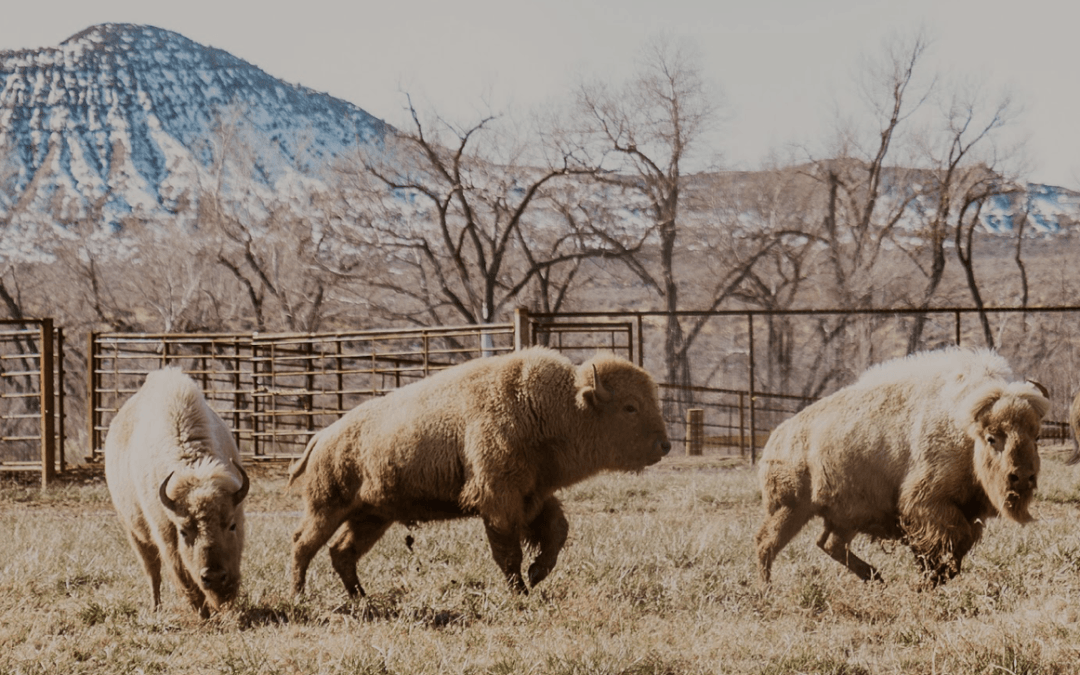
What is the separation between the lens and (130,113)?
157 metres

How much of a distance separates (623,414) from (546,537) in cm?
95

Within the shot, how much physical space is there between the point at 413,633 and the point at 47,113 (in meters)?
167

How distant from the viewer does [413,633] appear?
5.60 m

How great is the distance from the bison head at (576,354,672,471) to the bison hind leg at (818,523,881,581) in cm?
124

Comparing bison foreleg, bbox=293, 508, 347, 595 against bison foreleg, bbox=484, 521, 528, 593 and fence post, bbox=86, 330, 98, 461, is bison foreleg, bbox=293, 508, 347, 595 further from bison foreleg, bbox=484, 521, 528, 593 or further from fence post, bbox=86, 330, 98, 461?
fence post, bbox=86, 330, 98, 461

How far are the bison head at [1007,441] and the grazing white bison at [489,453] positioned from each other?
192 centimetres

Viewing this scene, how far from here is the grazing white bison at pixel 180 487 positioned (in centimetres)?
623

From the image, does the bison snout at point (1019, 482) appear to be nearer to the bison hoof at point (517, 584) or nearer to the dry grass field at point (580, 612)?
the dry grass field at point (580, 612)

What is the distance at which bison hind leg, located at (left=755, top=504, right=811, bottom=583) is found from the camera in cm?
701

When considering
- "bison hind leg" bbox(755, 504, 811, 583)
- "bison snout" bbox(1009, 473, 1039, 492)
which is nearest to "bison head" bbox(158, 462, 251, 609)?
"bison hind leg" bbox(755, 504, 811, 583)

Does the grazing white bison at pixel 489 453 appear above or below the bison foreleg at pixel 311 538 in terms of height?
above

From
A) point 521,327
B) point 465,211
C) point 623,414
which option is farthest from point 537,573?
point 465,211

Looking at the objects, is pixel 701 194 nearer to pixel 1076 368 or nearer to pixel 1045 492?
pixel 1076 368

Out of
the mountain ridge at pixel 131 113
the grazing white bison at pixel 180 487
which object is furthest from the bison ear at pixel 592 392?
the mountain ridge at pixel 131 113
